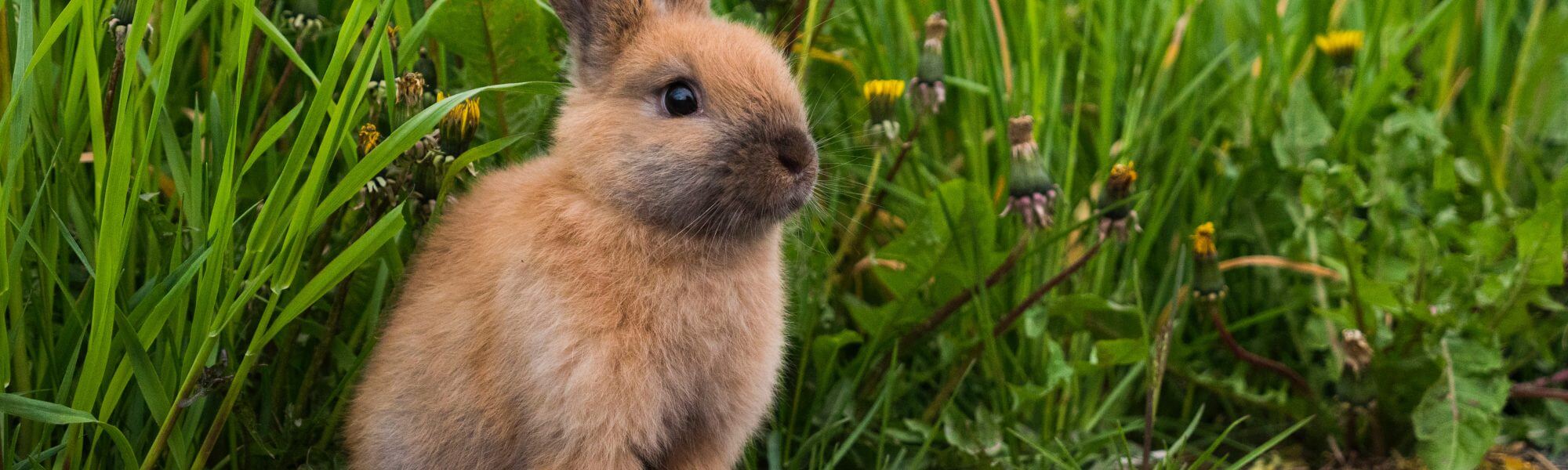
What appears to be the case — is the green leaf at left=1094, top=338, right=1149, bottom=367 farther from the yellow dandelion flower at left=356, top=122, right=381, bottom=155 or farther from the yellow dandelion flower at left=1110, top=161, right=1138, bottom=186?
the yellow dandelion flower at left=356, top=122, right=381, bottom=155

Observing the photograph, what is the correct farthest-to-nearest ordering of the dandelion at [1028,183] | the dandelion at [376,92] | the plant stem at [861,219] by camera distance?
the plant stem at [861,219]
the dandelion at [1028,183]
the dandelion at [376,92]

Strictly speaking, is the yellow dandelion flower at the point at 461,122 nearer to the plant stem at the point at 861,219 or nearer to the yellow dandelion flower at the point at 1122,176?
the plant stem at the point at 861,219

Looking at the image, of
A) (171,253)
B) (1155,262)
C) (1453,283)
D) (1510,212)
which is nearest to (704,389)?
(171,253)

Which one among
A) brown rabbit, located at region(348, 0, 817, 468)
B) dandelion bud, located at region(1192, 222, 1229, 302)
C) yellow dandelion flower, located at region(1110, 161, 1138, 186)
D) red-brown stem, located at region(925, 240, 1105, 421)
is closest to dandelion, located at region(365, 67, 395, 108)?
brown rabbit, located at region(348, 0, 817, 468)

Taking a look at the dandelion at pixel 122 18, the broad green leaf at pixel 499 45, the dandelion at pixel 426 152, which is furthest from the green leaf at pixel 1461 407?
the dandelion at pixel 122 18

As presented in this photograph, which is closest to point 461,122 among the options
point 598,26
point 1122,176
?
point 598,26

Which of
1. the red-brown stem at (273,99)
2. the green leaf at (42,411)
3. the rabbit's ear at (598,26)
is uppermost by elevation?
the rabbit's ear at (598,26)
